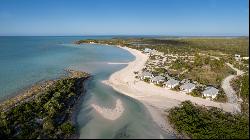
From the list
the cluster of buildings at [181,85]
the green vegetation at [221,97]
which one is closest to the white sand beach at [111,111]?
the cluster of buildings at [181,85]

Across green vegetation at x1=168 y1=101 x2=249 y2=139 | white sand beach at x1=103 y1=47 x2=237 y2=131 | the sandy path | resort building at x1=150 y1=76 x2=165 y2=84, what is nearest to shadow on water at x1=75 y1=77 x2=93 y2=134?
white sand beach at x1=103 y1=47 x2=237 y2=131

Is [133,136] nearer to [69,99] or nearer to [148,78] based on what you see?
[69,99]

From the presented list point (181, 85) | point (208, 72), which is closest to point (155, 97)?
point (181, 85)

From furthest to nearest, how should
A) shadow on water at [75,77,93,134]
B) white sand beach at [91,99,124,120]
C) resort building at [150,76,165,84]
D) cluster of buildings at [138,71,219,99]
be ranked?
resort building at [150,76,165,84] < cluster of buildings at [138,71,219,99] < white sand beach at [91,99,124,120] < shadow on water at [75,77,93,134]

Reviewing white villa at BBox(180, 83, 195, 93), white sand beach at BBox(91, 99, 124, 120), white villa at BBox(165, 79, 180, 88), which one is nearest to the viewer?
white sand beach at BBox(91, 99, 124, 120)

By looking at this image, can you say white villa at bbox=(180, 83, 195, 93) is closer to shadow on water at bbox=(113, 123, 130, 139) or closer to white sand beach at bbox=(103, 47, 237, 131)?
white sand beach at bbox=(103, 47, 237, 131)

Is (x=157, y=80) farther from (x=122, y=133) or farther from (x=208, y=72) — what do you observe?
(x=122, y=133)

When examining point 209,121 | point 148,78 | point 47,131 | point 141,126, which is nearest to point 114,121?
point 141,126
